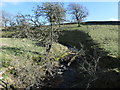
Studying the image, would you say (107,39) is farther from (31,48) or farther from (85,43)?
(31,48)

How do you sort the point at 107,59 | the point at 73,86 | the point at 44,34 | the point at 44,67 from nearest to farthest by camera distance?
the point at 73,86, the point at 44,67, the point at 107,59, the point at 44,34

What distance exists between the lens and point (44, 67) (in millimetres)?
11125

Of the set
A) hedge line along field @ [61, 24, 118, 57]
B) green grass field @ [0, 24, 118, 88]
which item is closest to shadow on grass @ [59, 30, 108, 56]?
green grass field @ [0, 24, 118, 88]

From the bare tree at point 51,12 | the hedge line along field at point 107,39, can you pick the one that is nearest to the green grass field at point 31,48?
the hedge line along field at point 107,39

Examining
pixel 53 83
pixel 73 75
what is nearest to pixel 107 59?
pixel 73 75

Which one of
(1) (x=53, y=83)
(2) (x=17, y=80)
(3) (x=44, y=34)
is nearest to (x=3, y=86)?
(2) (x=17, y=80)

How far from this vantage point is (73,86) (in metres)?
9.22

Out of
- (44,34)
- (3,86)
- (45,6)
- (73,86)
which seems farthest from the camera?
(44,34)

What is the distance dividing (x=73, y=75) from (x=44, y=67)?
2.52 m

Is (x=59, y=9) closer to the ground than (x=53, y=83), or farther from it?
farther from it

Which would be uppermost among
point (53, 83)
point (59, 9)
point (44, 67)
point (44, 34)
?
point (59, 9)

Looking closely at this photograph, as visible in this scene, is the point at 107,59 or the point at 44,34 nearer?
the point at 107,59

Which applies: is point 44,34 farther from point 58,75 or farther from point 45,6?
point 58,75

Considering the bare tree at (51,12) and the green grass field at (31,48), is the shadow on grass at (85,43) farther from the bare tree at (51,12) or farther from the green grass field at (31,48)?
the bare tree at (51,12)
